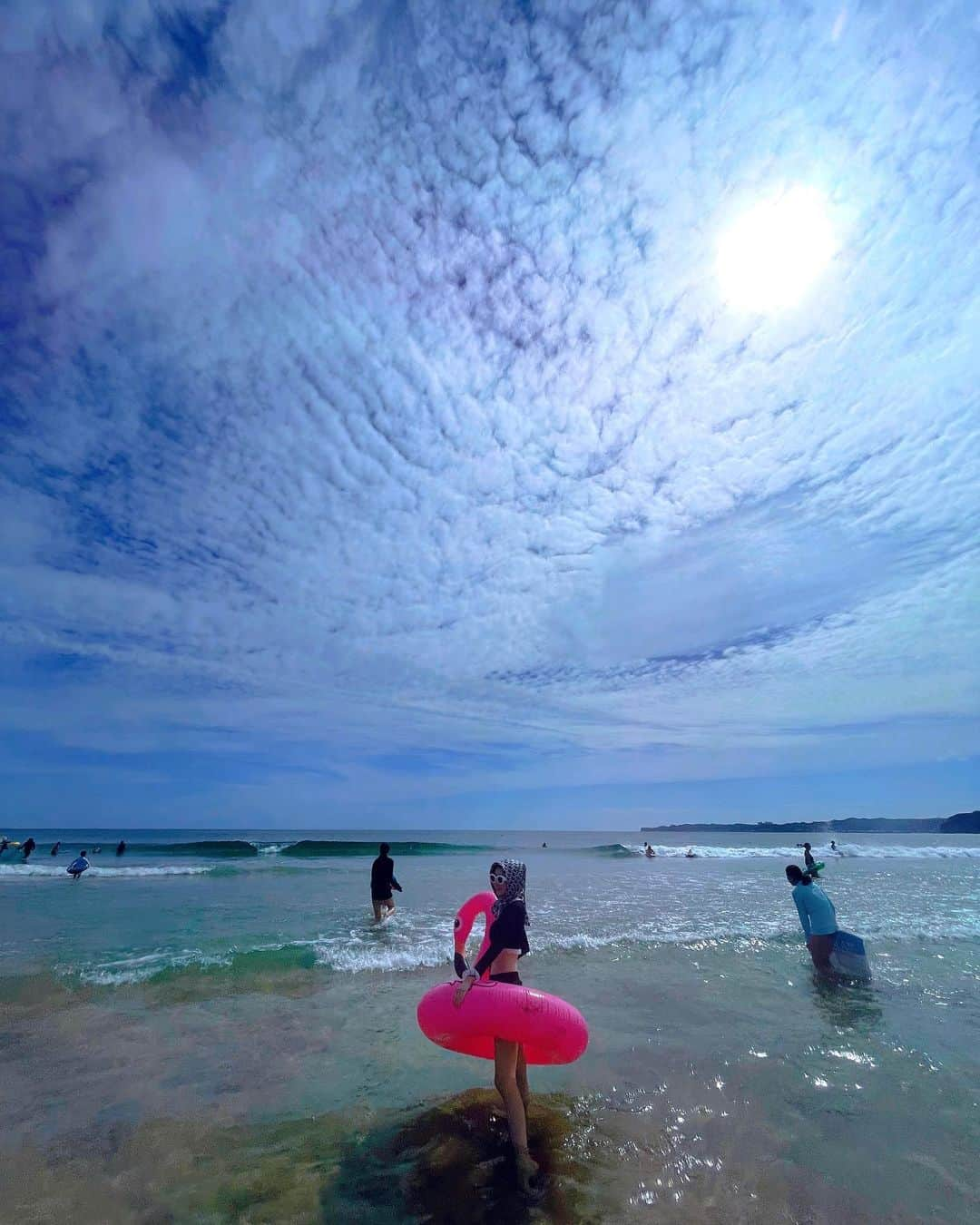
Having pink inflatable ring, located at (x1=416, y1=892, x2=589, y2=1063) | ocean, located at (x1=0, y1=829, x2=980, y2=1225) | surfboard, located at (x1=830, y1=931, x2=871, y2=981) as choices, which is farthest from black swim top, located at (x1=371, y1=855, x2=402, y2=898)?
pink inflatable ring, located at (x1=416, y1=892, x2=589, y2=1063)

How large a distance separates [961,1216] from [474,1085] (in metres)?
3.53

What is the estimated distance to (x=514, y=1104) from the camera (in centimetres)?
436

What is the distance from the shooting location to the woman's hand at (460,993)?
Result: 4.47 m

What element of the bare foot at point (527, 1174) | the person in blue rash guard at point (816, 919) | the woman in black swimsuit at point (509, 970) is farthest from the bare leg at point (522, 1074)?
→ the person in blue rash guard at point (816, 919)

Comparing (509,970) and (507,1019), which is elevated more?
(509,970)

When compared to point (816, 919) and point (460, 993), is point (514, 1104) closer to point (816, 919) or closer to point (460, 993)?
point (460, 993)

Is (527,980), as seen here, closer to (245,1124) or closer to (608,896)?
(245,1124)

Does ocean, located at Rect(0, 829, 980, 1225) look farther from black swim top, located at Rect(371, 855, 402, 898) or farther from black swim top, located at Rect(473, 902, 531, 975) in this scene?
black swim top, located at Rect(371, 855, 402, 898)

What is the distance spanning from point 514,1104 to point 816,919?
6659 millimetres

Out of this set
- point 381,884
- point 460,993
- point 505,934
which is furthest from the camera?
point 381,884

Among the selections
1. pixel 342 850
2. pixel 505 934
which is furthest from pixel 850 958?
pixel 342 850

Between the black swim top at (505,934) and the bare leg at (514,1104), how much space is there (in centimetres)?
53

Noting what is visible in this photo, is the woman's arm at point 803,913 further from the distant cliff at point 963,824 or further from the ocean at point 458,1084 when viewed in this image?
the distant cliff at point 963,824

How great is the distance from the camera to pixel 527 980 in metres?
9.29
